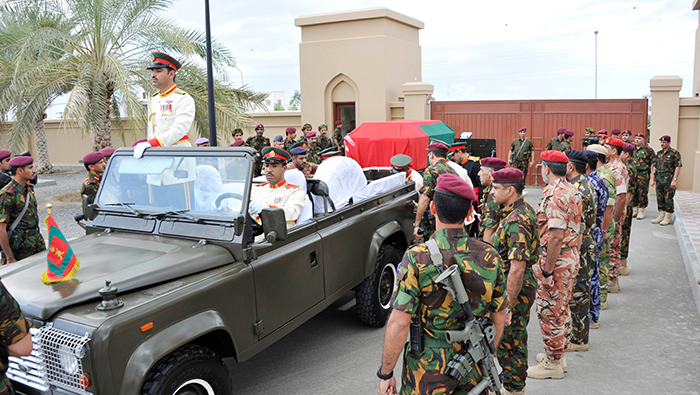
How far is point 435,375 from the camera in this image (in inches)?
104

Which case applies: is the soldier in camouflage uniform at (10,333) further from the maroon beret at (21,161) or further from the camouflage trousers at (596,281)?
the camouflage trousers at (596,281)

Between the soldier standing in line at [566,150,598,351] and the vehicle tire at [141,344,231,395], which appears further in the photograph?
the soldier standing in line at [566,150,598,351]

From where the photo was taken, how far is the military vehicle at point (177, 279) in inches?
108

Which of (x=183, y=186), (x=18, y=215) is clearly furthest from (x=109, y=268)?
(x=18, y=215)

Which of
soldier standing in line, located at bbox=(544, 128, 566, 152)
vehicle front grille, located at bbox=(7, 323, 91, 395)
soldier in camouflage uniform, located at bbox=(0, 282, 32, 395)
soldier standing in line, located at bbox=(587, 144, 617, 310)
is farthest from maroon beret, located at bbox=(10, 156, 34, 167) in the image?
soldier standing in line, located at bbox=(544, 128, 566, 152)

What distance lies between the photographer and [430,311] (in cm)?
263

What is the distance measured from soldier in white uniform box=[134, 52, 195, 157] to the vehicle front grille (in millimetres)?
2148

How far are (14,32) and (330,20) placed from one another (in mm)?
9683

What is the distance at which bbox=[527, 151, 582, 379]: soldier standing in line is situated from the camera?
165 inches

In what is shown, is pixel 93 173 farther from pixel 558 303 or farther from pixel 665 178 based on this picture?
pixel 665 178

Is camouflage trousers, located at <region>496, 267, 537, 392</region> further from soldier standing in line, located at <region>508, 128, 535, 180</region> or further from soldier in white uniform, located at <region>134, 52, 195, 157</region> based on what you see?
soldier standing in line, located at <region>508, 128, 535, 180</region>

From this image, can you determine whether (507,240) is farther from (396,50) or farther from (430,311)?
(396,50)

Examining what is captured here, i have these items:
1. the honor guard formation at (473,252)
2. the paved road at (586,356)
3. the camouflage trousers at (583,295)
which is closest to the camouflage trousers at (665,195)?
the honor guard formation at (473,252)

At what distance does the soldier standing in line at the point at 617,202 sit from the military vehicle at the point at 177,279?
3523 mm
